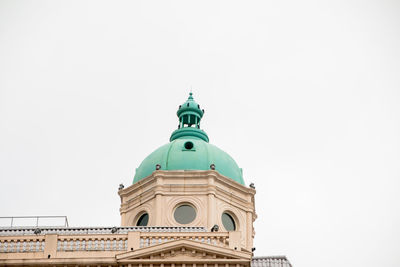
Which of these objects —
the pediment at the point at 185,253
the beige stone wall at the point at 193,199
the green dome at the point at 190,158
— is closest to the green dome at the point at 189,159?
the green dome at the point at 190,158

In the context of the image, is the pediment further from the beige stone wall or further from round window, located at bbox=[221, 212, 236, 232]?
round window, located at bbox=[221, 212, 236, 232]

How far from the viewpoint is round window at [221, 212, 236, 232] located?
6475 cm

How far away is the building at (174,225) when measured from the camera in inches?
1890

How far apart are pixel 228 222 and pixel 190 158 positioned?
188 inches

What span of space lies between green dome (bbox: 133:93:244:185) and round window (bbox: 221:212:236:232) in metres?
2.70

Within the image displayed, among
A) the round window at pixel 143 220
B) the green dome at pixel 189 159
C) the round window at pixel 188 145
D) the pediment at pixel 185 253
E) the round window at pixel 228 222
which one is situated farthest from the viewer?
the round window at pixel 188 145

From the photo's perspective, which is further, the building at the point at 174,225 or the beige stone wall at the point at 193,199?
the beige stone wall at the point at 193,199

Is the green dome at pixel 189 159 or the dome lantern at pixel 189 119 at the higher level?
the dome lantern at pixel 189 119

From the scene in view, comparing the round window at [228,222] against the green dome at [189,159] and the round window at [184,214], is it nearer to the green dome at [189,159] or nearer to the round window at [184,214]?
the round window at [184,214]

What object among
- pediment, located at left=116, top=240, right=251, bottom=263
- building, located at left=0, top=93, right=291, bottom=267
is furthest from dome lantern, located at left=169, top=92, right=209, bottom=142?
pediment, located at left=116, top=240, right=251, bottom=263

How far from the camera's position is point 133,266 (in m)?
47.8

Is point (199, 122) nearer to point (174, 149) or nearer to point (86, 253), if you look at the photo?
point (174, 149)

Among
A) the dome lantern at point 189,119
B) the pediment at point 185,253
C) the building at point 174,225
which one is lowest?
the pediment at point 185,253

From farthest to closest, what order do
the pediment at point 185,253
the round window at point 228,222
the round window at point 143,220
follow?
1. the round window at point 143,220
2. the round window at point 228,222
3. the pediment at point 185,253
